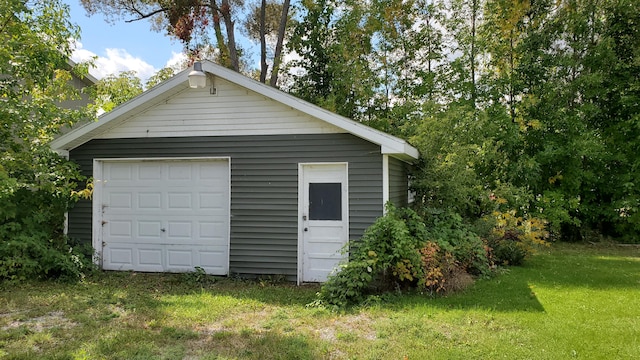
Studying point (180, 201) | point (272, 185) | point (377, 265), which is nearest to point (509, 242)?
point (377, 265)

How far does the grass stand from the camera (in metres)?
4.19

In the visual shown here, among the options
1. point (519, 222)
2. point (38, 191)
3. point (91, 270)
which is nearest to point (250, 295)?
point (91, 270)

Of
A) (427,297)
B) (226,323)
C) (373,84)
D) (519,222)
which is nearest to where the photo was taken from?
(226,323)

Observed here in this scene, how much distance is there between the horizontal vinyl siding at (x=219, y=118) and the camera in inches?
286

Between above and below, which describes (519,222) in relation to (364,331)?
above

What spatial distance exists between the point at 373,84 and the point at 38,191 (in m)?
11.4

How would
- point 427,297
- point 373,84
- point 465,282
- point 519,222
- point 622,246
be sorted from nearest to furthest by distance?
point 427,297
point 465,282
point 519,222
point 622,246
point 373,84

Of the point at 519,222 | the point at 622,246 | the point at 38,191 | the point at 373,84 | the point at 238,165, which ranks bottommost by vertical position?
the point at 622,246

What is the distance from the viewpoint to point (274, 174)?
7.38 metres

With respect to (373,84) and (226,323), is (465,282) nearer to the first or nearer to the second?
(226,323)

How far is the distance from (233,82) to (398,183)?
135 inches

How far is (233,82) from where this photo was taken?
7.23m

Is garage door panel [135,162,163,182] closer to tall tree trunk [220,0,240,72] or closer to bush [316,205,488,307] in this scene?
bush [316,205,488,307]

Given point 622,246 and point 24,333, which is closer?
point 24,333
